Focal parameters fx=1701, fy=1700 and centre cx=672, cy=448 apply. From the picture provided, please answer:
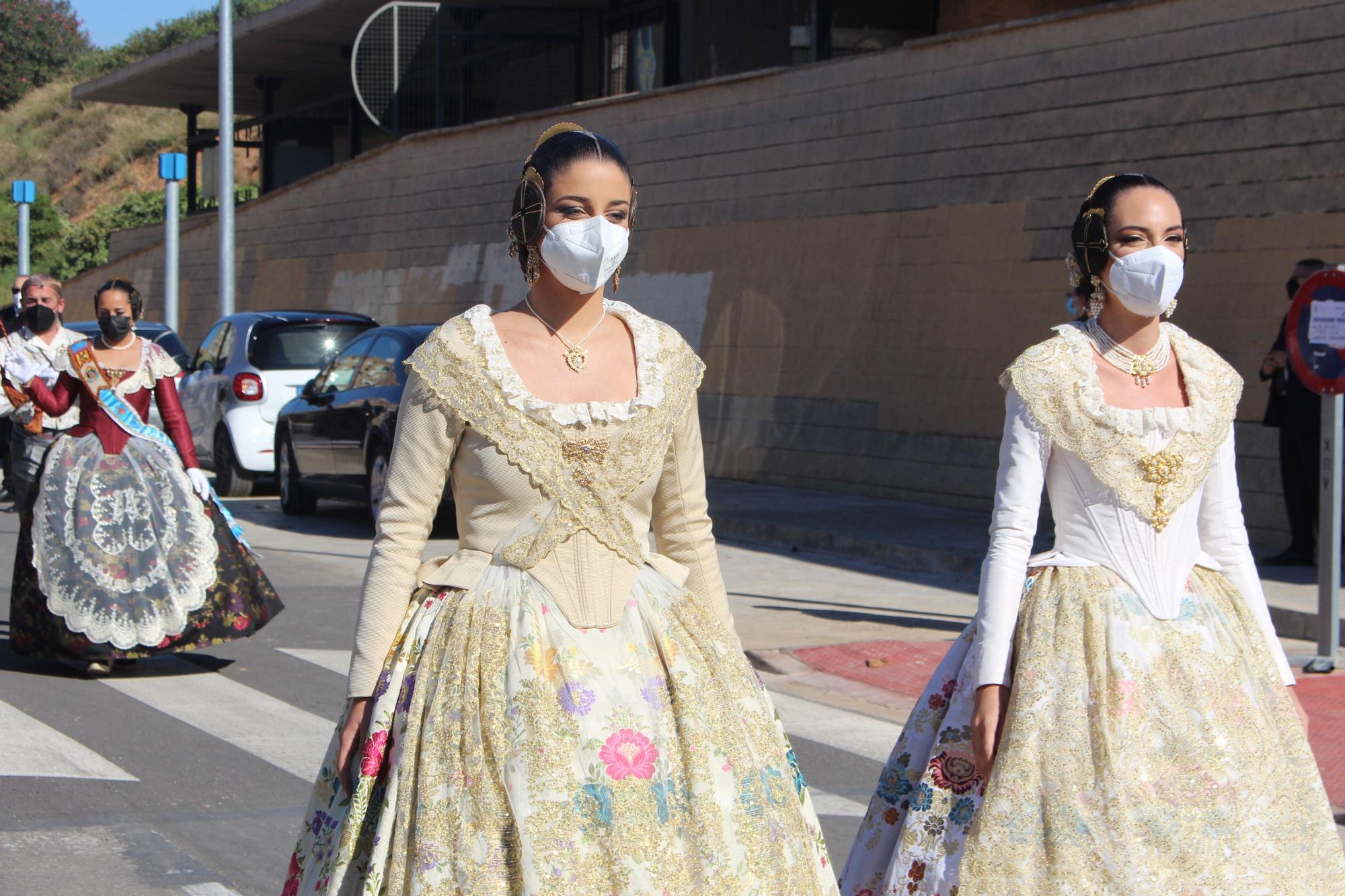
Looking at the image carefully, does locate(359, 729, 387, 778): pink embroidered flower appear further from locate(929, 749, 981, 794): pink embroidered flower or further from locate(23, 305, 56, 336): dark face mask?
locate(23, 305, 56, 336): dark face mask

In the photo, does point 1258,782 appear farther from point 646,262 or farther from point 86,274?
point 86,274

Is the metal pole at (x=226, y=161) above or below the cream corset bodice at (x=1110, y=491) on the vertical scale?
above

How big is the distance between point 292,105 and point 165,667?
27966 mm

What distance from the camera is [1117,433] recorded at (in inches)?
144

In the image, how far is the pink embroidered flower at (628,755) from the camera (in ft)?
9.43

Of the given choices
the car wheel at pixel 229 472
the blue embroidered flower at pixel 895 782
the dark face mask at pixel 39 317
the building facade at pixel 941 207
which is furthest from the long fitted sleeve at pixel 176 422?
the car wheel at pixel 229 472

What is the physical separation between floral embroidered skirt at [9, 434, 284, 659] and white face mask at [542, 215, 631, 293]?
206 inches

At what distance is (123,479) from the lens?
25.9 feet

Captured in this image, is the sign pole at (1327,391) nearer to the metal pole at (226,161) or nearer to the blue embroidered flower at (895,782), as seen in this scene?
the blue embroidered flower at (895,782)

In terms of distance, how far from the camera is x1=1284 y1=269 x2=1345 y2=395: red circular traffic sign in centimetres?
812

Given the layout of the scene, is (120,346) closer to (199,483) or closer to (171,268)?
(199,483)

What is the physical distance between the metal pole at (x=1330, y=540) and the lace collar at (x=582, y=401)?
574 cm

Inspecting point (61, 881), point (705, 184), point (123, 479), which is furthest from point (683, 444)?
point (705, 184)

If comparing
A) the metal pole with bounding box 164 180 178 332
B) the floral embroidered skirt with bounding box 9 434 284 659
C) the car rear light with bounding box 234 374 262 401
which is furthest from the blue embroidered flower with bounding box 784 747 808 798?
the metal pole with bounding box 164 180 178 332
